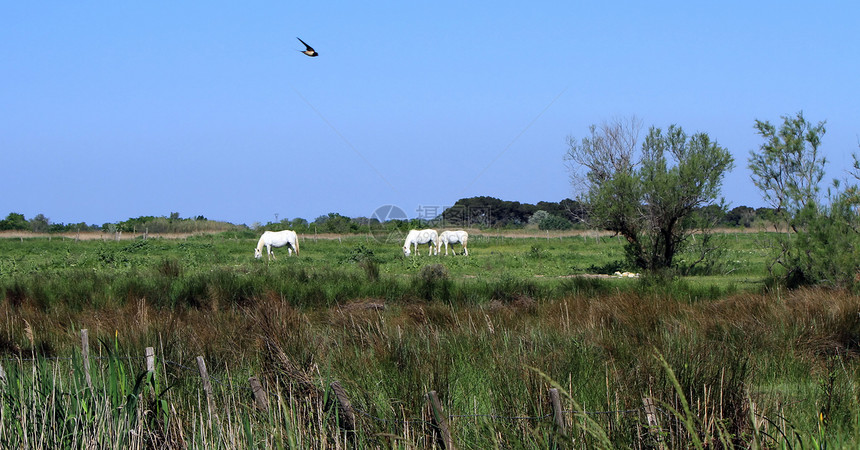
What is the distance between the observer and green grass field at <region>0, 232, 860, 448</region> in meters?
5.51

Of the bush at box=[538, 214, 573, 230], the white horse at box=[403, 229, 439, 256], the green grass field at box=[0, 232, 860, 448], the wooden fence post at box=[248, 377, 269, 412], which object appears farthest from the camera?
the bush at box=[538, 214, 573, 230]

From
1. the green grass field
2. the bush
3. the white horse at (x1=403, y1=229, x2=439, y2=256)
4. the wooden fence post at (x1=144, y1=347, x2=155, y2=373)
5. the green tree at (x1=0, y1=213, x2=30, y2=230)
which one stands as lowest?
the green grass field

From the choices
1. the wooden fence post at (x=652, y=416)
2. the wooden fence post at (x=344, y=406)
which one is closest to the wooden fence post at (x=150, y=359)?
the wooden fence post at (x=344, y=406)

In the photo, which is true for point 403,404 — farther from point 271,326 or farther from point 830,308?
point 830,308

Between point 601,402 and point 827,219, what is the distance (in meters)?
15.2

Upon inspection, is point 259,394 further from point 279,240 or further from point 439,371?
point 279,240

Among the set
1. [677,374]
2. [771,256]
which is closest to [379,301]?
[677,374]

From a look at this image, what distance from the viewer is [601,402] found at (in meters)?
6.29

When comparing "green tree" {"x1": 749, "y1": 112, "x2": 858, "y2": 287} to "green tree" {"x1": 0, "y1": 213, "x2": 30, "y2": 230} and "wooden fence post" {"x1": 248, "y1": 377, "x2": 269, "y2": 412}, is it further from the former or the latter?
"green tree" {"x1": 0, "y1": 213, "x2": 30, "y2": 230}

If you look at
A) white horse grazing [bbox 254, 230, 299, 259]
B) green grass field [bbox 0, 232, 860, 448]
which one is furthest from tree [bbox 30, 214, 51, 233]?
green grass field [bbox 0, 232, 860, 448]

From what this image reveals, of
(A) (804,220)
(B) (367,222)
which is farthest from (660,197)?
(B) (367,222)

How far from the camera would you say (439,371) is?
6.54 metres

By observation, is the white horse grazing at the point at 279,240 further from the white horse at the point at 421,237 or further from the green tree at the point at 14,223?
the green tree at the point at 14,223

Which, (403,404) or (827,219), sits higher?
(827,219)
